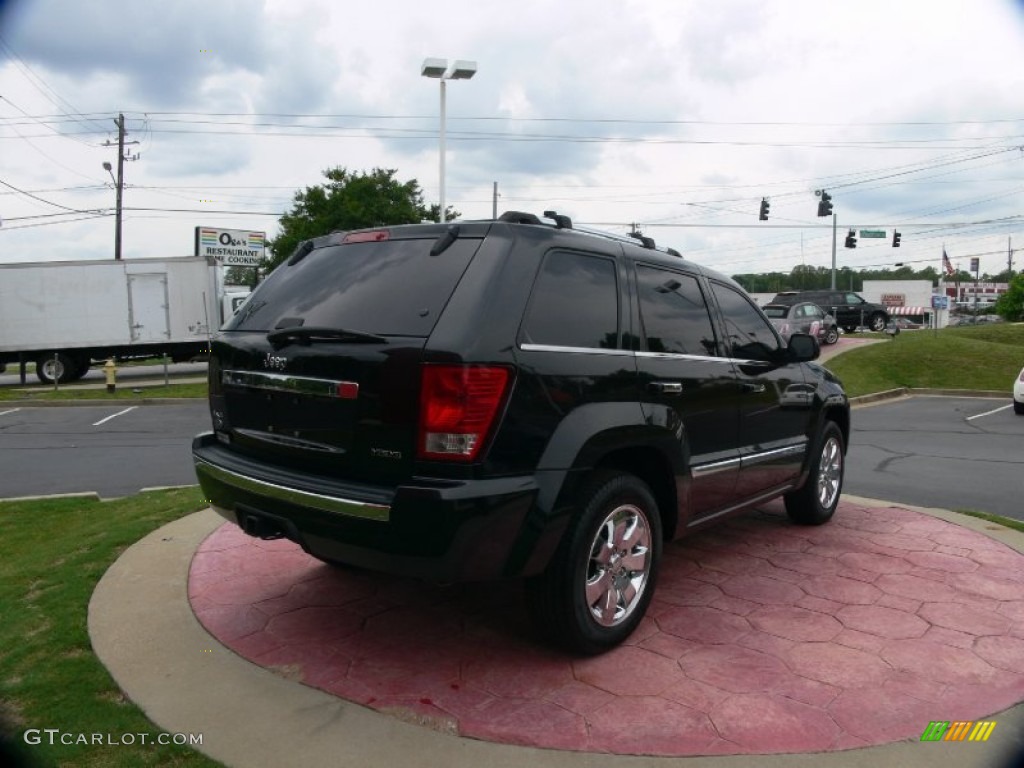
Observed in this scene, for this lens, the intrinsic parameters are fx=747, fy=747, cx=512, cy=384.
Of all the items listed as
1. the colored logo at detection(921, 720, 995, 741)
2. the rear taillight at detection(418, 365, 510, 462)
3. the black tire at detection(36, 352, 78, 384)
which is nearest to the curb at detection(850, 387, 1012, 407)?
the colored logo at detection(921, 720, 995, 741)

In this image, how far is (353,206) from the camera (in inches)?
1581

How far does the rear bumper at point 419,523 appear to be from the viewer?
2699 mm

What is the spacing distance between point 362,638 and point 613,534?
4.16 ft

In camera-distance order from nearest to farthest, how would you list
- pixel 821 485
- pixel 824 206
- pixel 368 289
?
pixel 368 289, pixel 821 485, pixel 824 206

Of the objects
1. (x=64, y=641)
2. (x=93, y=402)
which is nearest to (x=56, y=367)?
(x=93, y=402)

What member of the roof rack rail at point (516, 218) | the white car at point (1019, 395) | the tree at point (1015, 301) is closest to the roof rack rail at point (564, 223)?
the roof rack rail at point (516, 218)

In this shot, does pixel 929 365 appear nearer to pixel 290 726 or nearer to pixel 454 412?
pixel 454 412

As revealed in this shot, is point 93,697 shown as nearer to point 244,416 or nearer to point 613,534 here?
point 244,416

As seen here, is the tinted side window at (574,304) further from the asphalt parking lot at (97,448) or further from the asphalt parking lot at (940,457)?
the asphalt parking lot at (97,448)

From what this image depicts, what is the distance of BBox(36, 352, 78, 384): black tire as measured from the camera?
21672 millimetres

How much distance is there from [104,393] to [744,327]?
702 inches

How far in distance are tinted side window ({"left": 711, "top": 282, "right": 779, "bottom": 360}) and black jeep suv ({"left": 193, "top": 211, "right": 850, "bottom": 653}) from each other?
49 centimetres

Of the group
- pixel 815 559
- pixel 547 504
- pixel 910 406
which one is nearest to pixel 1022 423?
pixel 910 406

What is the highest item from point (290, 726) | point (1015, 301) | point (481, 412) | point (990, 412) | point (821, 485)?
point (1015, 301)
